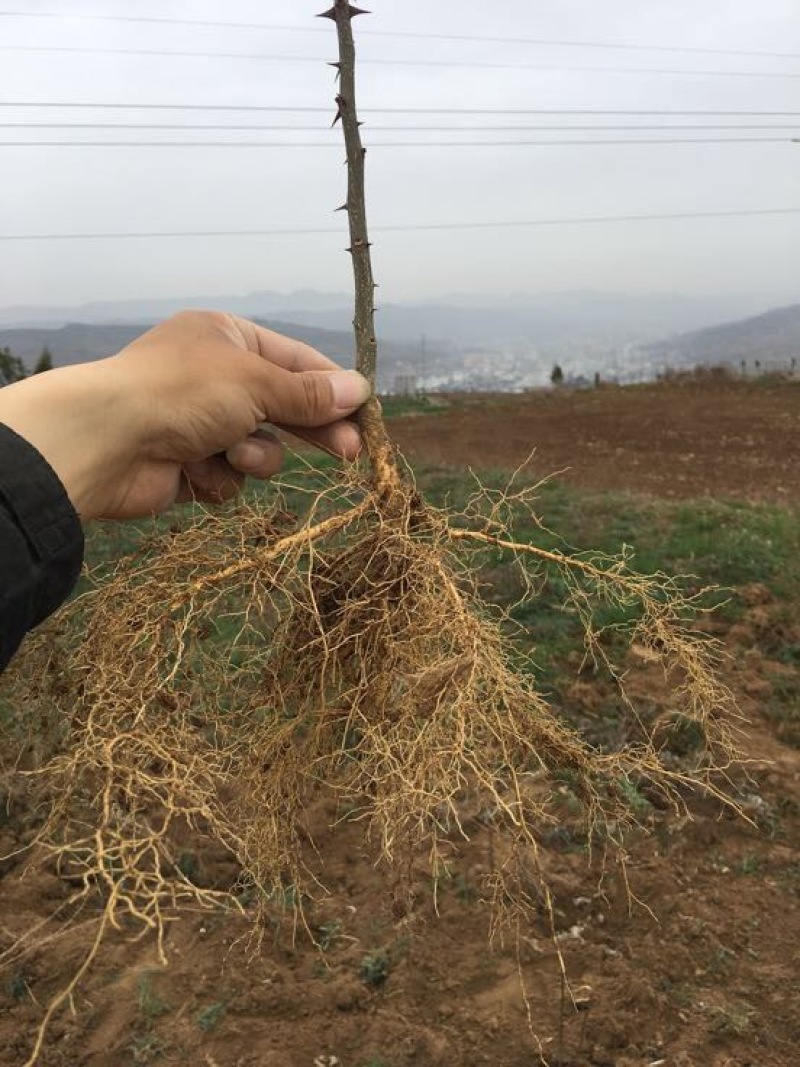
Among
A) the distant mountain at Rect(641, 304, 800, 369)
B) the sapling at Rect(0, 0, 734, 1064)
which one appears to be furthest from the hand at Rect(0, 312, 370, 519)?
the distant mountain at Rect(641, 304, 800, 369)

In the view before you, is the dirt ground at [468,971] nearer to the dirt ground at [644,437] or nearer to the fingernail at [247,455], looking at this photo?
the fingernail at [247,455]

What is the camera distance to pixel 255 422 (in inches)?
64.2

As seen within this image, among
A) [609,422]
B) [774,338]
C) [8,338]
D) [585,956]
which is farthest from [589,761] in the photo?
[774,338]

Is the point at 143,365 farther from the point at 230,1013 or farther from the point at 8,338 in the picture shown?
the point at 8,338

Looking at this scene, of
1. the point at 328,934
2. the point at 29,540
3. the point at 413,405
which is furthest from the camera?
the point at 413,405

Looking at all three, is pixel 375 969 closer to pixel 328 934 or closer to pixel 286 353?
pixel 328 934

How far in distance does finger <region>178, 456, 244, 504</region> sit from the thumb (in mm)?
244

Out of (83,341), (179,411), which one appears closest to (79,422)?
(179,411)

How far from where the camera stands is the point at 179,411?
1.52 m

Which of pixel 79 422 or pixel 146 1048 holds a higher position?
pixel 79 422

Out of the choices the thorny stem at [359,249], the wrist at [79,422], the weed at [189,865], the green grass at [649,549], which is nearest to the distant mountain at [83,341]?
the green grass at [649,549]

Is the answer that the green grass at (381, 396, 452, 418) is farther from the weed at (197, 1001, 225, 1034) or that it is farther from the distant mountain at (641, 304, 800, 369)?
the distant mountain at (641, 304, 800, 369)

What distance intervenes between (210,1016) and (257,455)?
4.57ft

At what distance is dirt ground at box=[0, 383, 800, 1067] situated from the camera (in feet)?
6.05
